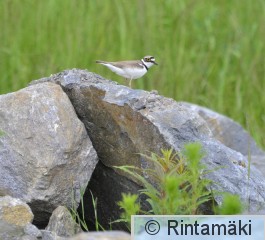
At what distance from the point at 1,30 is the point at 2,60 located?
28 cm

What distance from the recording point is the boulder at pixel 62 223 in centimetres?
352

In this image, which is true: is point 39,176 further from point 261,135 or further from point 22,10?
point 22,10

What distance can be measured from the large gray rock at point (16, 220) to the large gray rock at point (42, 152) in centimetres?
24

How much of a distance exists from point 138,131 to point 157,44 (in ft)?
12.0

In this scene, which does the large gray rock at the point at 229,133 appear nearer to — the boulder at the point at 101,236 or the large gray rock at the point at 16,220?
the large gray rock at the point at 16,220

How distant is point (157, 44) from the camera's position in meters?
7.39

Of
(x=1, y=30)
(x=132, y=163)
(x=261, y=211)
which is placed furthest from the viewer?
(x=1, y=30)

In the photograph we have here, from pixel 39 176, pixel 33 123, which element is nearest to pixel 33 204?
pixel 39 176

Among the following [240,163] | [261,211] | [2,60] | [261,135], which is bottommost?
[261,211]

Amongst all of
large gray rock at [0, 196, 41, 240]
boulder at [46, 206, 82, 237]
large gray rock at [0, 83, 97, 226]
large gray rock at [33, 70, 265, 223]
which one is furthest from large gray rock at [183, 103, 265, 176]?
large gray rock at [0, 196, 41, 240]

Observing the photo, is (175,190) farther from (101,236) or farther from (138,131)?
(138,131)

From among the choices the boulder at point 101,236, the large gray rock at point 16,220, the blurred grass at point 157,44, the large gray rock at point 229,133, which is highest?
the blurred grass at point 157,44

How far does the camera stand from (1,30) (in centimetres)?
697

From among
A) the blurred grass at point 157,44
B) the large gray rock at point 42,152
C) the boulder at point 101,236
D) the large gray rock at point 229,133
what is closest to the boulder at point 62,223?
the large gray rock at point 42,152
